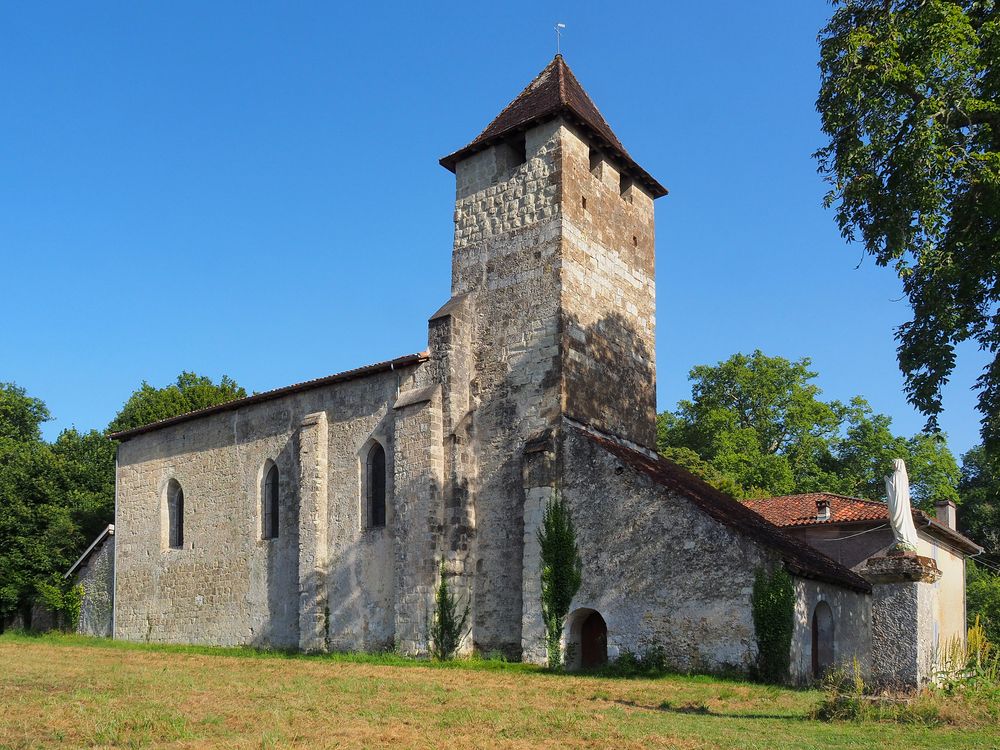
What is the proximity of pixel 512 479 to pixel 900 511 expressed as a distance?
9.12 meters

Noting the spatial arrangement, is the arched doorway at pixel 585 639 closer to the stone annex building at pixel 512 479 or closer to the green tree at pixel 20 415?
the stone annex building at pixel 512 479

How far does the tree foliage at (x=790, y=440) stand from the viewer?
43.5m

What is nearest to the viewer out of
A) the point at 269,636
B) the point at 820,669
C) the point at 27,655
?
the point at 820,669

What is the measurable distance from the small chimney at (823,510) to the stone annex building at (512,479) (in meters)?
6.37

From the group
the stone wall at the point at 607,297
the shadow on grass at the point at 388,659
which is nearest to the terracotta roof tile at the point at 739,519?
the stone wall at the point at 607,297

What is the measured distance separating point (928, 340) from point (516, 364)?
8.51 metres

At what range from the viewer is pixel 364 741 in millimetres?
10594

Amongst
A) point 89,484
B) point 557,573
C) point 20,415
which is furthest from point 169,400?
point 557,573

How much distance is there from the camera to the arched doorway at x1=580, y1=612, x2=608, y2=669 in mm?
19547

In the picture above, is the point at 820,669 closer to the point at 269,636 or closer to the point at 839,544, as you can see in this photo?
the point at 839,544

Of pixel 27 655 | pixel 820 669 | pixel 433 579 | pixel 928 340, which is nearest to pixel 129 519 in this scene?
pixel 27 655

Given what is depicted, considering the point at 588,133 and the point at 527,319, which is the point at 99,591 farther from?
the point at 588,133

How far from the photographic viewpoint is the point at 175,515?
27281mm

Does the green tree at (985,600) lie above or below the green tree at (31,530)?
below
